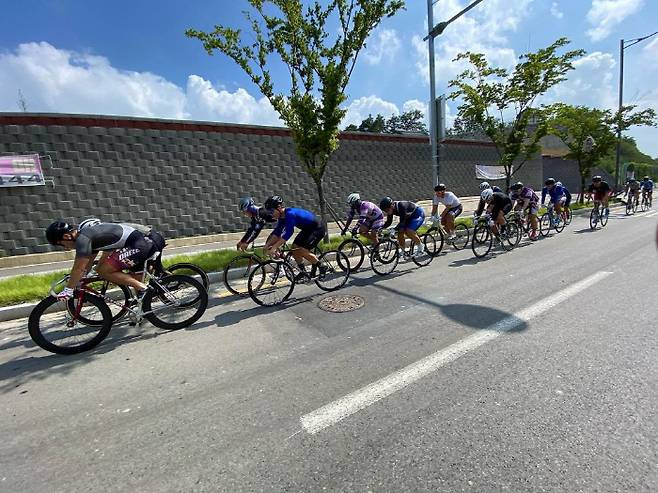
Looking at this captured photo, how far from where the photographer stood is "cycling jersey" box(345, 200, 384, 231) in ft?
23.1

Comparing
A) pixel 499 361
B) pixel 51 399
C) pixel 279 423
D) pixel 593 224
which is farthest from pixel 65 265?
pixel 593 224

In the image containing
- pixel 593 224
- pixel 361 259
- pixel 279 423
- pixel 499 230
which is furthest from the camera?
pixel 593 224

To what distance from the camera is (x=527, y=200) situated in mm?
9727

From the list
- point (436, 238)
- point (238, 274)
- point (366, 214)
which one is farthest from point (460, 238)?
point (238, 274)

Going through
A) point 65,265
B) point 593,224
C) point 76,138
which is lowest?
point 593,224

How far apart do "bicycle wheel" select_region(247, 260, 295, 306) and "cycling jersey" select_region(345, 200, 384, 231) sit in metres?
1.93

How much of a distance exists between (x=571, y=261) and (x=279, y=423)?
290 inches

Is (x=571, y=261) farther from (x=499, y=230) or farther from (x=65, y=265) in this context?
(x=65, y=265)

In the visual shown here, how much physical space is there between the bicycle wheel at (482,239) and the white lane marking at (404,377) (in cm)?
364

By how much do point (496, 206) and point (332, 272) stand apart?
15.8ft

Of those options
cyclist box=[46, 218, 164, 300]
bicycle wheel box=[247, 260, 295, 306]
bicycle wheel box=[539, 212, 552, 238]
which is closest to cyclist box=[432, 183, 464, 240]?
bicycle wheel box=[539, 212, 552, 238]

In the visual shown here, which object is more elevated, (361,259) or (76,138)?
(76,138)

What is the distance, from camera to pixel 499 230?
880 centimetres

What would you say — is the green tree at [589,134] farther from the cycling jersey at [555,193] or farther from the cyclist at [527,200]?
the cyclist at [527,200]
